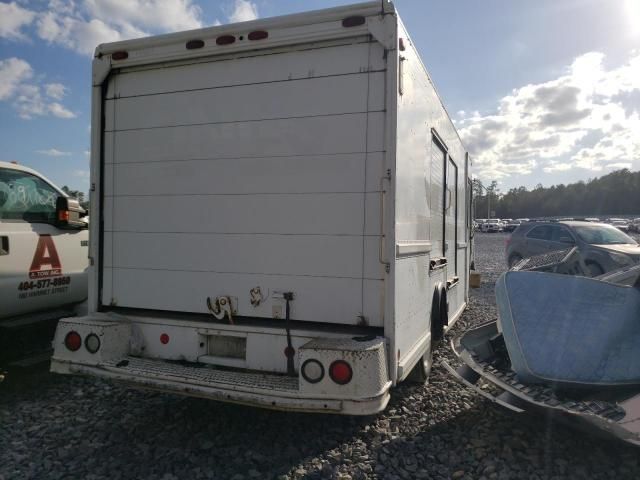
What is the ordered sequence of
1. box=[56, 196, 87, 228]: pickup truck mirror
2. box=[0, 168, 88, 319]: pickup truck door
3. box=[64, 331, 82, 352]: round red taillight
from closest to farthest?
box=[64, 331, 82, 352]: round red taillight < box=[0, 168, 88, 319]: pickup truck door < box=[56, 196, 87, 228]: pickup truck mirror

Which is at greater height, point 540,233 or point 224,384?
point 540,233

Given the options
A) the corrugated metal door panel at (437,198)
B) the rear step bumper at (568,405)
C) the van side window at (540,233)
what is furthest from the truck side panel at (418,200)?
the van side window at (540,233)

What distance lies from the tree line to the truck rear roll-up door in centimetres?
7546

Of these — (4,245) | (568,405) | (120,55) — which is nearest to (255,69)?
(120,55)

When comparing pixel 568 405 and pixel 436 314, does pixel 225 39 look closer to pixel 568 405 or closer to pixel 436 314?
pixel 436 314

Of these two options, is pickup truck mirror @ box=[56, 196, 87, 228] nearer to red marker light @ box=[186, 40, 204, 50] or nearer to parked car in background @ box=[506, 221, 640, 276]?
red marker light @ box=[186, 40, 204, 50]

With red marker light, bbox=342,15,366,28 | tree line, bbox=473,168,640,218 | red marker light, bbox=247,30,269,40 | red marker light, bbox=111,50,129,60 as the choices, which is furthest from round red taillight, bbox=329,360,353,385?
tree line, bbox=473,168,640,218

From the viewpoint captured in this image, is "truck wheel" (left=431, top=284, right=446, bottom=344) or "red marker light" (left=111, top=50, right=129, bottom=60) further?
"truck wheel" (left=431, top=284, right=446, bottom=344)

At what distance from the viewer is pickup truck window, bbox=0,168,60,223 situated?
15.6 feet

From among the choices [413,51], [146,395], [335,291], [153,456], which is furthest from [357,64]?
[146,395]

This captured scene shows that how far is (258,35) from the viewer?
353cm

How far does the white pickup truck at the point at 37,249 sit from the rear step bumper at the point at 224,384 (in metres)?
1.30

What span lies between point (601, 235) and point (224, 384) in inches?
413

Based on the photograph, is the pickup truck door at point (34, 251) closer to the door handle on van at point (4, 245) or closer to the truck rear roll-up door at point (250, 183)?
the door handle on van at point (4, 245)
